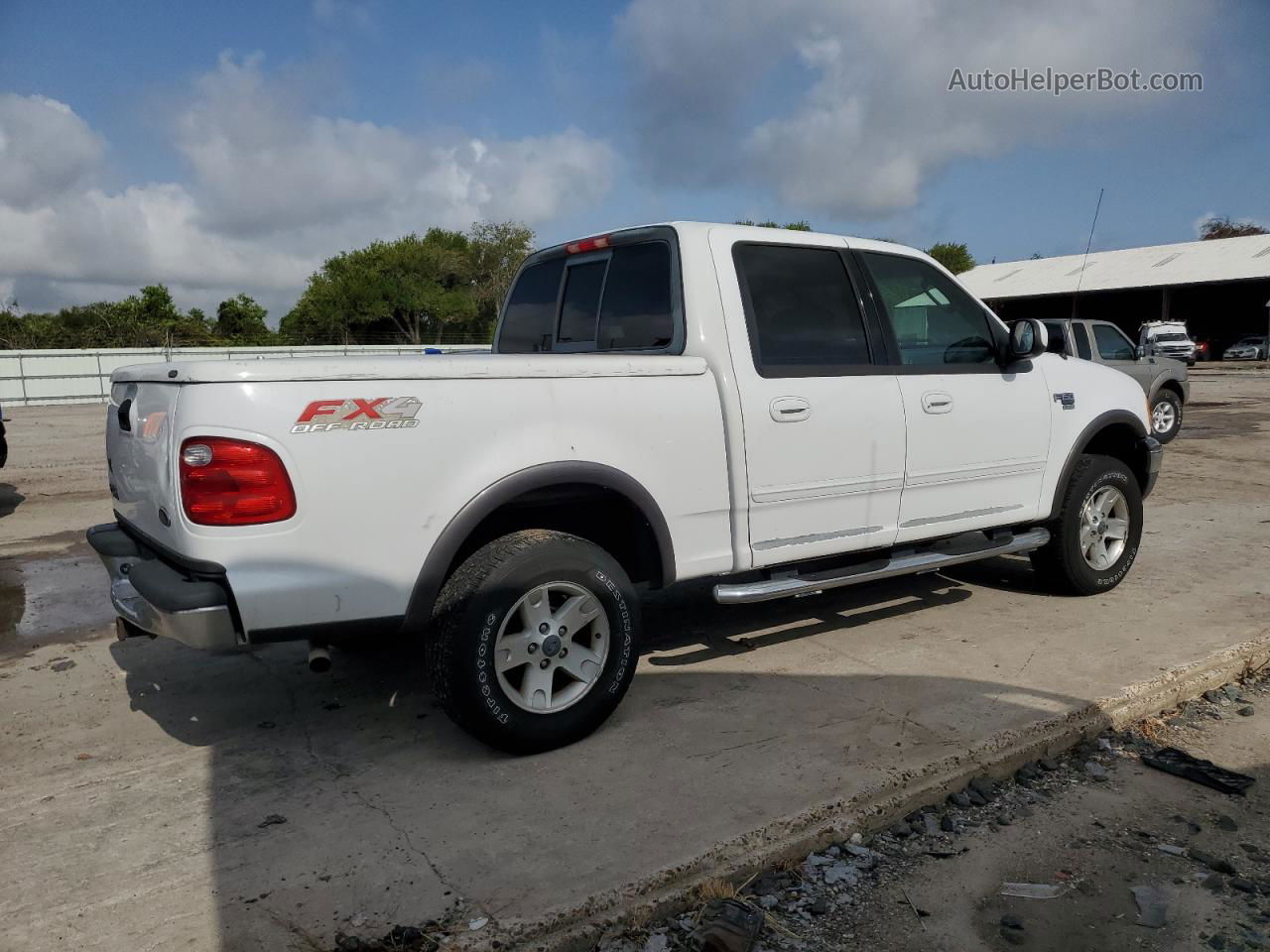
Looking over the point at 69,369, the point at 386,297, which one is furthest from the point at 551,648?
the point at 386,297

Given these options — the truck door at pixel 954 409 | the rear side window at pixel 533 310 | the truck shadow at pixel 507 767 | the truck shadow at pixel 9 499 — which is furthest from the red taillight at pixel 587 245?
the truck shadow at pixel 9 499

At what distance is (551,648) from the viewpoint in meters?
3.59

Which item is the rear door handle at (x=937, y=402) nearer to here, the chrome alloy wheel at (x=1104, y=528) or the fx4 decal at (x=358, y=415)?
the chrome alloy wheel at (x=1104, y=528)

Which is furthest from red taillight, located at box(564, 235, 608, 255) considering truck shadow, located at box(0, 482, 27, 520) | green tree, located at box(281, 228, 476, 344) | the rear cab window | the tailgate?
green tree, located at box(281, 228, 476, 344)

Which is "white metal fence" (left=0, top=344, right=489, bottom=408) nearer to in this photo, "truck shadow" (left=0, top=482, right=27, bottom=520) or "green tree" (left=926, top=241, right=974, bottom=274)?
"truck shadow" (left=0, top=482, right=27, bottom=520)

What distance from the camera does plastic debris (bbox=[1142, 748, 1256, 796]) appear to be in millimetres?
3523

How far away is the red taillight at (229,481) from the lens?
3008 millimetres

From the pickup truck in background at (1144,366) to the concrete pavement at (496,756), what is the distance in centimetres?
714

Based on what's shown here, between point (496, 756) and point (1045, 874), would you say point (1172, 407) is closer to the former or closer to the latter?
point (1045, 874)

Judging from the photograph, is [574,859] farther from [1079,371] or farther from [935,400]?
[1079,371]

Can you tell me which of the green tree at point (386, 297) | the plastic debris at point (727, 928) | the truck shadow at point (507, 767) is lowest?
the plastic debris at point (727, 928)

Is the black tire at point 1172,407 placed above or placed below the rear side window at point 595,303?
below

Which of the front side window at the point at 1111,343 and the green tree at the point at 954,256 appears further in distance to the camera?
the green tree at the point at 954,256

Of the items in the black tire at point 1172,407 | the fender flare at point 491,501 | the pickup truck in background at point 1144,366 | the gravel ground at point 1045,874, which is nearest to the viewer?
the gravel ground at point 1045,874
